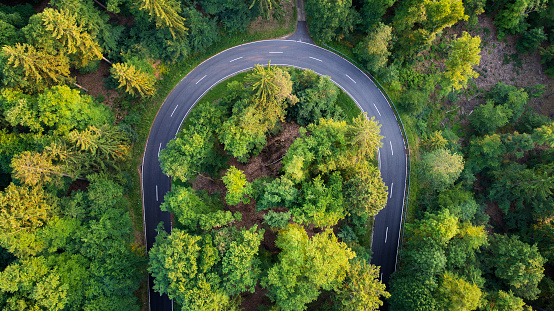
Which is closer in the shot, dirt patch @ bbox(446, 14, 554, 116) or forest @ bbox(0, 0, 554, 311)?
forest @ bbox(0, 0, 554, 311)

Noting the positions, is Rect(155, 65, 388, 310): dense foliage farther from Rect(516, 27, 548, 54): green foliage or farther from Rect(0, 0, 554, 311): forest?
Rect(516, 27, 548, 54): green foliage

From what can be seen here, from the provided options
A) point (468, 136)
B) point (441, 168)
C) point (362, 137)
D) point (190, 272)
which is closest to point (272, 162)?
point (362, 137)

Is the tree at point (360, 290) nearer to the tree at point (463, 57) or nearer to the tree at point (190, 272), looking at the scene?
the tree at point (190, 272)

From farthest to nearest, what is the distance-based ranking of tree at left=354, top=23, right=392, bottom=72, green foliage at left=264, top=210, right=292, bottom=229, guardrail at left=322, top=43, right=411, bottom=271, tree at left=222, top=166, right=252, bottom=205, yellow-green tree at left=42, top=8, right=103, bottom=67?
1. guardrail at left=322, top=43, right=411, bottom=271
2. tree at left=354, top=23, right=392, bottom=72
3. tree at left=222, top=166, right=252, bottom=205
4. green foliage at left=264, top=210, right=292, bottom=229
5. yellow-green tree at left=42, top=8, right=103, bottom=67

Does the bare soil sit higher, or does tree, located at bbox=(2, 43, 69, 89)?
tree, located at bbox=(2, 43, 69, 89)

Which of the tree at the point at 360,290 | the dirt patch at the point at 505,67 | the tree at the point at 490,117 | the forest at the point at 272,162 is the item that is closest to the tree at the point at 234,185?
the forest at the point at 272,162

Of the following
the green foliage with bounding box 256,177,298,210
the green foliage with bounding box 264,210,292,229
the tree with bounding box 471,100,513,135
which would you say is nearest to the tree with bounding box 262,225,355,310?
the green foliage with bounding box 264,210,292,229
